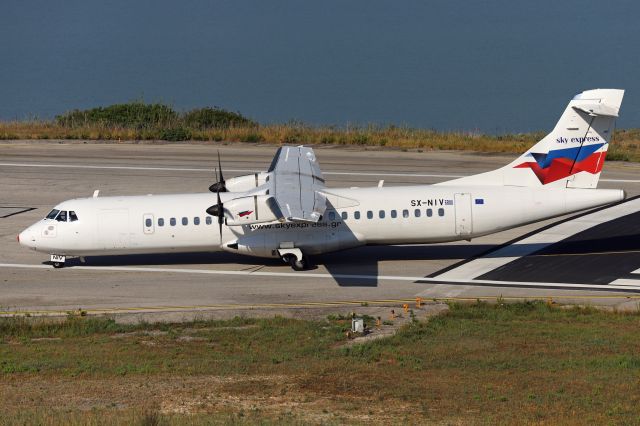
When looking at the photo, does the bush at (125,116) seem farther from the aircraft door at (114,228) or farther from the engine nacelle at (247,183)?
the aircraft door at (114,228)

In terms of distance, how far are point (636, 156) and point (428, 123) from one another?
74.8 metres

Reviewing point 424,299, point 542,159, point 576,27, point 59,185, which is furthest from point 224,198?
point 576,27

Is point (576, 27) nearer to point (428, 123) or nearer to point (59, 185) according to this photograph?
point (428, 123)

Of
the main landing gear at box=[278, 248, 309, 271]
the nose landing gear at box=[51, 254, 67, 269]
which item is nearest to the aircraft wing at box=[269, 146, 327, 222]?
the main landing gear at box=[278, 248, 309, 271]

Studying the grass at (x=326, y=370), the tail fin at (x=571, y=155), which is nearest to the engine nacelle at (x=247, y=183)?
the grass at (x=326, y=370)

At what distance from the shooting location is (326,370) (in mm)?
25000

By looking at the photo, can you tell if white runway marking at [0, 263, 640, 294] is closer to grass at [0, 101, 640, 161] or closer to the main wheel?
the main wheel

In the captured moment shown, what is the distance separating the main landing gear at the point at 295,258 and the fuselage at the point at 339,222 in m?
0.27

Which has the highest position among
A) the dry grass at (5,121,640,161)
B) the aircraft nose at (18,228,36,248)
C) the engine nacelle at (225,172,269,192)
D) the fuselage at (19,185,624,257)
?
the dry grass at (5,121,640,161)

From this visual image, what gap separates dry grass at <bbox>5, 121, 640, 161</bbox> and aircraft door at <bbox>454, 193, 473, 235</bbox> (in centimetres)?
3004

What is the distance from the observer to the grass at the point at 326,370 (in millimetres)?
21312

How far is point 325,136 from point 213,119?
Answer: 13651 millimetres

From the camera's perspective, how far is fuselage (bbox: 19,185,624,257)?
37188 mm

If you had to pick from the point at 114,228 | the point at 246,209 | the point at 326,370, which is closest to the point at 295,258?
the point at 246,209
